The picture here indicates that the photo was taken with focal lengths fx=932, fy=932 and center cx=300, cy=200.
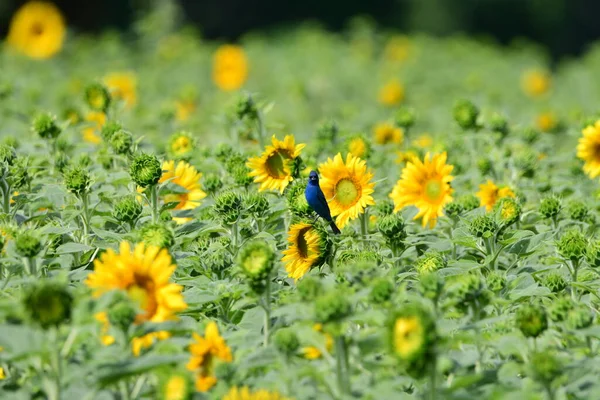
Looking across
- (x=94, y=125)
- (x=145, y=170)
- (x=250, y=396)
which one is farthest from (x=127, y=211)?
(x=94, y=125)

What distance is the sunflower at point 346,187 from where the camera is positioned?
254 cm

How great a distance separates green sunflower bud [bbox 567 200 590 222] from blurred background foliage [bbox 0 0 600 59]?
33.1 ft

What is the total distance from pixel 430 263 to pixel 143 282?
83cm

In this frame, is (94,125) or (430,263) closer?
(430,263)

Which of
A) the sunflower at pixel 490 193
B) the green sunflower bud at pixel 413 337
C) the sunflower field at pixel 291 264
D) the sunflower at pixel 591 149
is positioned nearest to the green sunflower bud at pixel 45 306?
the sunflower field at pixel 291 264

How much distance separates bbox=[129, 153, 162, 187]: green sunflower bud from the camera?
237 centimetres

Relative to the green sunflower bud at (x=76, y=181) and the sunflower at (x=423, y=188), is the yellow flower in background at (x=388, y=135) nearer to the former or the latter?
the sunflower at (x=423, y=188)

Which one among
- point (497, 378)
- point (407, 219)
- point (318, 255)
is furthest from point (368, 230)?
point (497, 378)

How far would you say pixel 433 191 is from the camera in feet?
9.16

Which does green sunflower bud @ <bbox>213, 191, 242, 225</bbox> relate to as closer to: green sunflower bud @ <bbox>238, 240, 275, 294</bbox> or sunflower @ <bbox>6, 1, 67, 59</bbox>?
green sunflower bud @ <bbox>238, 240, 275, 294</bbox>

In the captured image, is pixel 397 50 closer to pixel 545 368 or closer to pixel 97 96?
pixel 97 96

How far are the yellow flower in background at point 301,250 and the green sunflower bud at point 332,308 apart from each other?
0.65 m

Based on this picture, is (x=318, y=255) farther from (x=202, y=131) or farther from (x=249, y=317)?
(x=202, y=131)

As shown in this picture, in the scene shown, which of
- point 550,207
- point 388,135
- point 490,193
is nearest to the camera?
point 550,207
